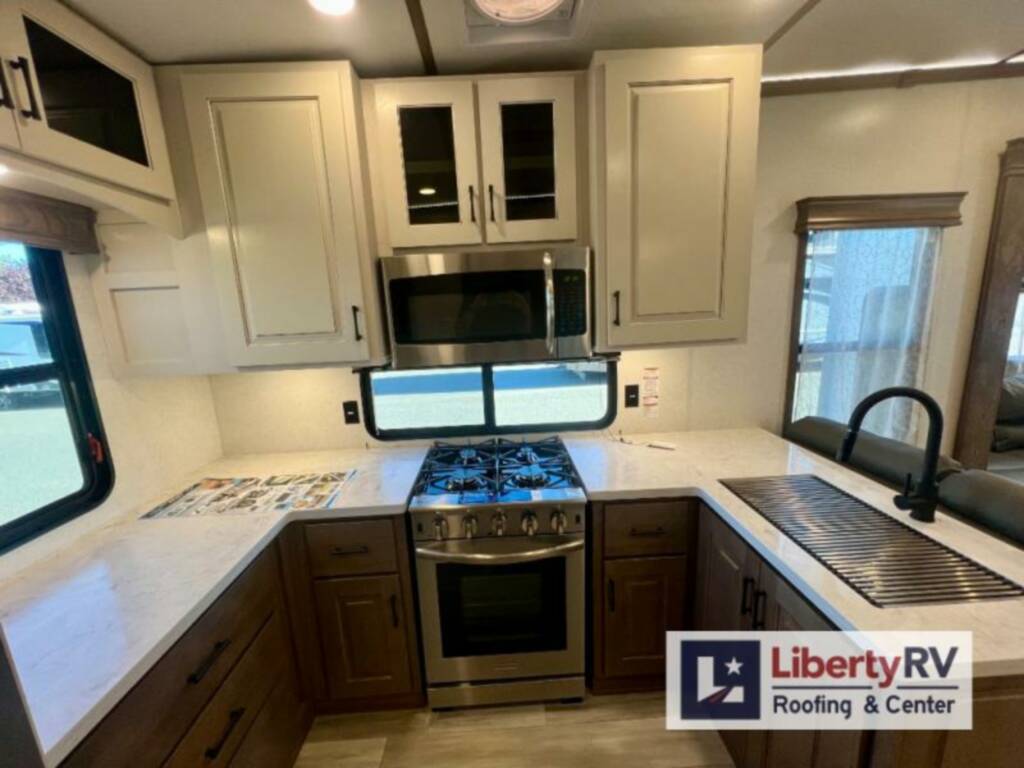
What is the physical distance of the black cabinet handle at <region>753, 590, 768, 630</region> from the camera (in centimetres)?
130

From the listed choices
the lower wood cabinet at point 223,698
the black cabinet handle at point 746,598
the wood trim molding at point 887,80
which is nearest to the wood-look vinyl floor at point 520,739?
the lower wood cabinet at point 223,698

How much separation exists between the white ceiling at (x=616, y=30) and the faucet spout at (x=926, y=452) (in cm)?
124

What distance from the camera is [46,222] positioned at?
1.42 m

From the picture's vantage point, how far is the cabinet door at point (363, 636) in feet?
5.66

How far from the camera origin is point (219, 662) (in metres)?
1.24

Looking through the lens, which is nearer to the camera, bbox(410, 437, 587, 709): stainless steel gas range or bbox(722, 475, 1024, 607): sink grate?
bbox(722, 475, 1024, 607): sink grate

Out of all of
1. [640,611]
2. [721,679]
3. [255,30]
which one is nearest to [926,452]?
[721,679]

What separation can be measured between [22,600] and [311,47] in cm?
185

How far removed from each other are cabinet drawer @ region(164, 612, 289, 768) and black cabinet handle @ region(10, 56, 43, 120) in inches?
60.9

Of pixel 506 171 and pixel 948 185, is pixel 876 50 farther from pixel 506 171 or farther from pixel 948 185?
pixel 506 171

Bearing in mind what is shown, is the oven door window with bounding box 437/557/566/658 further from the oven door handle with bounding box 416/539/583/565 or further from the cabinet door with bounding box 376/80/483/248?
the cabinet door with bounding box 376/80/483/248

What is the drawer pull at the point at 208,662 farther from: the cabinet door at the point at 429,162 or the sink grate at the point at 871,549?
the sink grate at the point at 871,549

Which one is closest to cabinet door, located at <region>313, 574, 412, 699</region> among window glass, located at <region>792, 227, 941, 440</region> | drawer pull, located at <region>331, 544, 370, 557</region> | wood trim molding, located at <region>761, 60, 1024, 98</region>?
drawer pull, located at <region>331, 544, 370, 557</region>

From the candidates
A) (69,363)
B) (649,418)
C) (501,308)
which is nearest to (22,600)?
(69,363)
